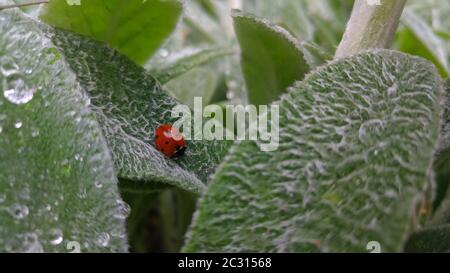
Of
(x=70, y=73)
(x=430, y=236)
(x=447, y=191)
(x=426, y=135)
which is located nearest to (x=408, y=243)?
(x=430, y=236)

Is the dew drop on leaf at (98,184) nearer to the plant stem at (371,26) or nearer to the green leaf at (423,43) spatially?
the plant stem at (371,26)

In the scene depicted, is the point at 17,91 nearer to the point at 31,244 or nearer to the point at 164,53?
the point at 31,244

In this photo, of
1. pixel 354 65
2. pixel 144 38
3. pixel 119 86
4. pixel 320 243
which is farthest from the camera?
pixel 144 38

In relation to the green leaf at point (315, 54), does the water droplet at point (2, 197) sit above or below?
below

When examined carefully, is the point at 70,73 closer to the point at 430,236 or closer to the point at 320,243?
the point at 320,243

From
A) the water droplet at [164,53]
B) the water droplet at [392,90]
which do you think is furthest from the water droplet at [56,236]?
the water droplet at [164,53]
